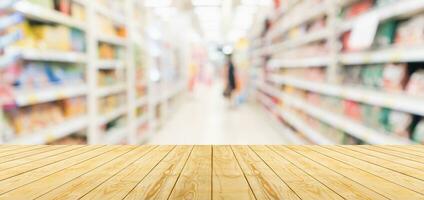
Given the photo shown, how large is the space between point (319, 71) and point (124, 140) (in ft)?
8.57

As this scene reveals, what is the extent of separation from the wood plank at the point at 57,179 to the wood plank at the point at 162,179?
28 centimetres

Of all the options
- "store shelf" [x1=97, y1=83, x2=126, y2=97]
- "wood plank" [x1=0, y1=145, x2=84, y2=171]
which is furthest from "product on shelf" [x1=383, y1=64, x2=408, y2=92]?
"store shelf" [x1=97, y1=83, x2=126, y2=97]

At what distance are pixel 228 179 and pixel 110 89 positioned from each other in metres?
2.69

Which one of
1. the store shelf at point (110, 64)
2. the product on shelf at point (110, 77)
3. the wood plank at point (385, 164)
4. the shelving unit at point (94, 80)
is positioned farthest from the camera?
the product on shelf at point (110, 77)

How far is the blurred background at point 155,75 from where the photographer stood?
6.77 feet

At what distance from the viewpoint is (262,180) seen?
49.9 inches

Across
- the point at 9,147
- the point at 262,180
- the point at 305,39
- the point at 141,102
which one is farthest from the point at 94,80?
the point at 305,39

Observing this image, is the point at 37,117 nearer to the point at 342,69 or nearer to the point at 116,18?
the point at 116,18

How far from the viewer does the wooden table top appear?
1.13 m

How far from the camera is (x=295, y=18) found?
5238mm

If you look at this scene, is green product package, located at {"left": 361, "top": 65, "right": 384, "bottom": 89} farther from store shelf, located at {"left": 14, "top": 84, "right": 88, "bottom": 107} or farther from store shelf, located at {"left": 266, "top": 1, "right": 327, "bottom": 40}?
store shelf, located at {"left": 14, "top": 84, "right": 88, "bottom": 107}

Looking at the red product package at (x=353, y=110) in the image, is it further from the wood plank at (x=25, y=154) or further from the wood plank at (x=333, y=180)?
the wood plank at (x=25, y=154)

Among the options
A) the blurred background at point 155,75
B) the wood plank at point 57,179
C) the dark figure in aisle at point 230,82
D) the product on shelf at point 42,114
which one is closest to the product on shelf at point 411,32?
the blurred background at point 155,75

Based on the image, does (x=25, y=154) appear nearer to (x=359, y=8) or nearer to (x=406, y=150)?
(x=406, y=150)
